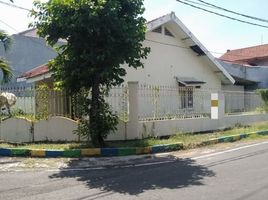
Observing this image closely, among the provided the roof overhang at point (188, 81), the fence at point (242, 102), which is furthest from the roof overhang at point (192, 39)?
the fence at point (242, 102)

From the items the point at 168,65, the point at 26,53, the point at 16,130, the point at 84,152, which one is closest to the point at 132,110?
the point at 84,152

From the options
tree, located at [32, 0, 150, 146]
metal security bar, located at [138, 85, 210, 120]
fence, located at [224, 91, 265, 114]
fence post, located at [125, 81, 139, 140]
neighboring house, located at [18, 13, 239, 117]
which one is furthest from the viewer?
neighboring house, located at [18, 13, 239, 117]

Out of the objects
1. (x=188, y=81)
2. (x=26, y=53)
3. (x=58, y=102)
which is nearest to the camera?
(x=58, y=102)

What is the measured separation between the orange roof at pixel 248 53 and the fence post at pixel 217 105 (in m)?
26.9

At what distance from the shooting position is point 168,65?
917 inches

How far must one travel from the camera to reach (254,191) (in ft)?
23.5

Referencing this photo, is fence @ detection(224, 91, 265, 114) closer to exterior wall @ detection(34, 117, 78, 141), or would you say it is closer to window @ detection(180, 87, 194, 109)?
window @ detection(180, 87, 194, 109)

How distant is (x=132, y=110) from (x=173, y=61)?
32.8ft

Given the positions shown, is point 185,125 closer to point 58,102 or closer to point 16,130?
point 58,102

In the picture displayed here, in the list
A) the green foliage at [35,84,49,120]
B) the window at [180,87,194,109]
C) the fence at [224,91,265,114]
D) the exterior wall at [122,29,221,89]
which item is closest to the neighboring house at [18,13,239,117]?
the exterior wall at [122,29,221,89]

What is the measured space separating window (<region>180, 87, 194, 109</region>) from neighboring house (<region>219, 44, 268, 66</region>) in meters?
27.9

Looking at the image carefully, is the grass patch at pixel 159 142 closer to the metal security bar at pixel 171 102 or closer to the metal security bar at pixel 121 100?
the metal security bar at pixel 171 102

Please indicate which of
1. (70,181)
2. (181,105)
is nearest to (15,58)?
(181,105)

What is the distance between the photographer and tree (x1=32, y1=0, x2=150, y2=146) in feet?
38.5
